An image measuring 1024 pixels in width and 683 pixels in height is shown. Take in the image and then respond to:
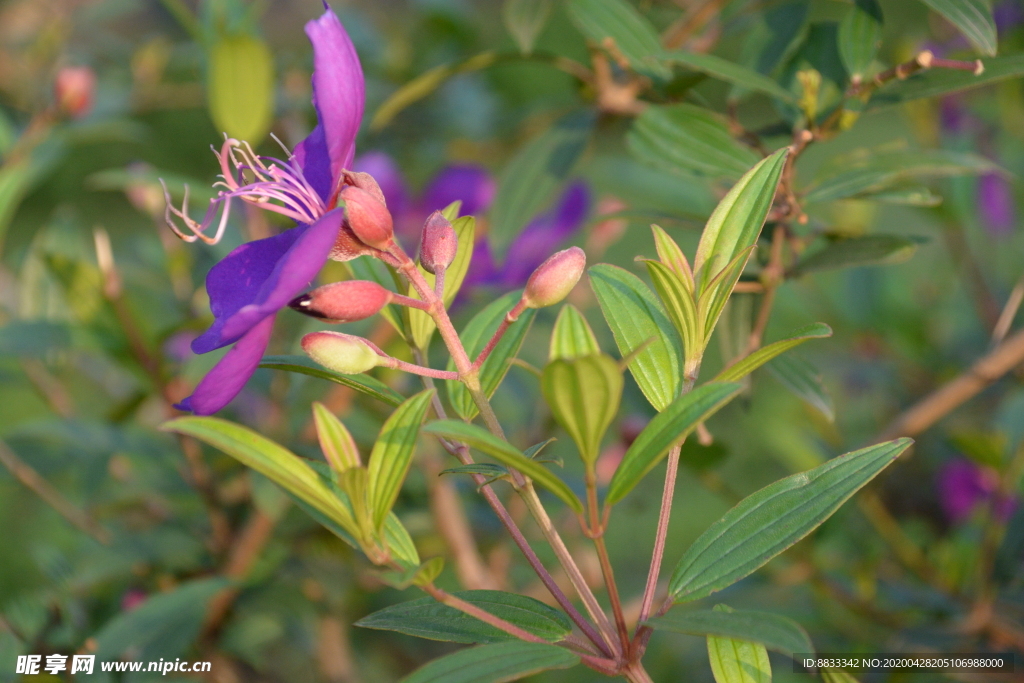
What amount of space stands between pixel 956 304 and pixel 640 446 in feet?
3.88

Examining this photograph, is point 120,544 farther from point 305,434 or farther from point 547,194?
point 547,194

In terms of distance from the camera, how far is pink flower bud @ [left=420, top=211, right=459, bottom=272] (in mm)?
380

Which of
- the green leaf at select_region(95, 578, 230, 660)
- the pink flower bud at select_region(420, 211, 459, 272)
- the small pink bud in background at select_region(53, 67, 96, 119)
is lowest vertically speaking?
the green leaf at select_region(95, 578, 230, 660)

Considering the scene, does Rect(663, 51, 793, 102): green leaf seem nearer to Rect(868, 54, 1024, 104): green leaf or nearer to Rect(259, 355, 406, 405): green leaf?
Rect(868, 54, 1024, 104): green leaf

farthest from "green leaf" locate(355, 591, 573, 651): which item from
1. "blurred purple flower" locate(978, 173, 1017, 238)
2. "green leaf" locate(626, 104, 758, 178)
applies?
"blurred purple flower" locate(978, 173, 1017, 238)

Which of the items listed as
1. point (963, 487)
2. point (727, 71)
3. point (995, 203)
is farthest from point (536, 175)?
point (995, 203)

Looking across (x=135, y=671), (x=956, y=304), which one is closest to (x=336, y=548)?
(x=135, y=671)

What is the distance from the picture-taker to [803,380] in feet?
1.80

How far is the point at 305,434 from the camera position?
34.6 inches

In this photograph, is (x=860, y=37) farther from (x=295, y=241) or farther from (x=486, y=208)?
(x=486, y=208)

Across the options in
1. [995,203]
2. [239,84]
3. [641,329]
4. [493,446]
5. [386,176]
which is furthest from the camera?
[995,203]

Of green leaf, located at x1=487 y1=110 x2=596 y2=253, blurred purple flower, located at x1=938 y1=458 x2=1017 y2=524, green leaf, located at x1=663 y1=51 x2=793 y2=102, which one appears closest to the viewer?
green leaf, located at x1=663 y1=51 x2=793 y2=102

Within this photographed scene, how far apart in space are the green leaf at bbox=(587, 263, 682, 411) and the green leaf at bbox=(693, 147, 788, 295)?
29 millimetres

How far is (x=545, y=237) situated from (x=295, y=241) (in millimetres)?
601
